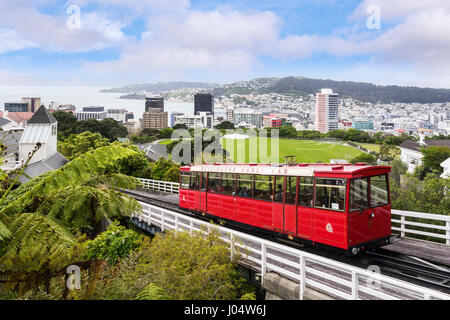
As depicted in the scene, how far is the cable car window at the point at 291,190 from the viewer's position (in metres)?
11.5

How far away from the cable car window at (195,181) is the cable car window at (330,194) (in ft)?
26.3

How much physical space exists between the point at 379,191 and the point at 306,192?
7.12 feet

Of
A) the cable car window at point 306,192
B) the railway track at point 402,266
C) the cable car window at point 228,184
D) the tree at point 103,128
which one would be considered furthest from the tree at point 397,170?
the tree at point 103,128

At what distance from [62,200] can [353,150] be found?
91680 mm

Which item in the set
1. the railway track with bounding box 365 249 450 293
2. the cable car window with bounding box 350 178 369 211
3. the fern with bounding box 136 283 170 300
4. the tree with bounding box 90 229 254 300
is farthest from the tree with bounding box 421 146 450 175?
the fern with bounding box 136 283 170 300

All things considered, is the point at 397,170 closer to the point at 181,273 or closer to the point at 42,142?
the point at 181,273

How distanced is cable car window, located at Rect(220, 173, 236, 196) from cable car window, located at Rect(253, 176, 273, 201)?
5.11 ft

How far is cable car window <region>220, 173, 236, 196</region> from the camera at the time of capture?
48.8 feet

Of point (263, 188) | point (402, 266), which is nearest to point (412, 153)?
point (263, 188)

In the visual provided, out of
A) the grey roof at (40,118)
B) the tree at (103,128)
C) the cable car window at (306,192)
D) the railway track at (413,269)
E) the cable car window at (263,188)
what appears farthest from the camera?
the tree at (103,128)

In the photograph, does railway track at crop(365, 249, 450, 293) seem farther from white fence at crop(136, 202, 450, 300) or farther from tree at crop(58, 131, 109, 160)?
tree at crop(58, 131, 109, 160)

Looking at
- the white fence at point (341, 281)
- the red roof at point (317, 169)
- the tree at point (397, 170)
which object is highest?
the red roof at point (317, 169)

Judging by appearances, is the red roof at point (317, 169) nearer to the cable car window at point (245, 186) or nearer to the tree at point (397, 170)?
the cable car window at point (245, 186)
